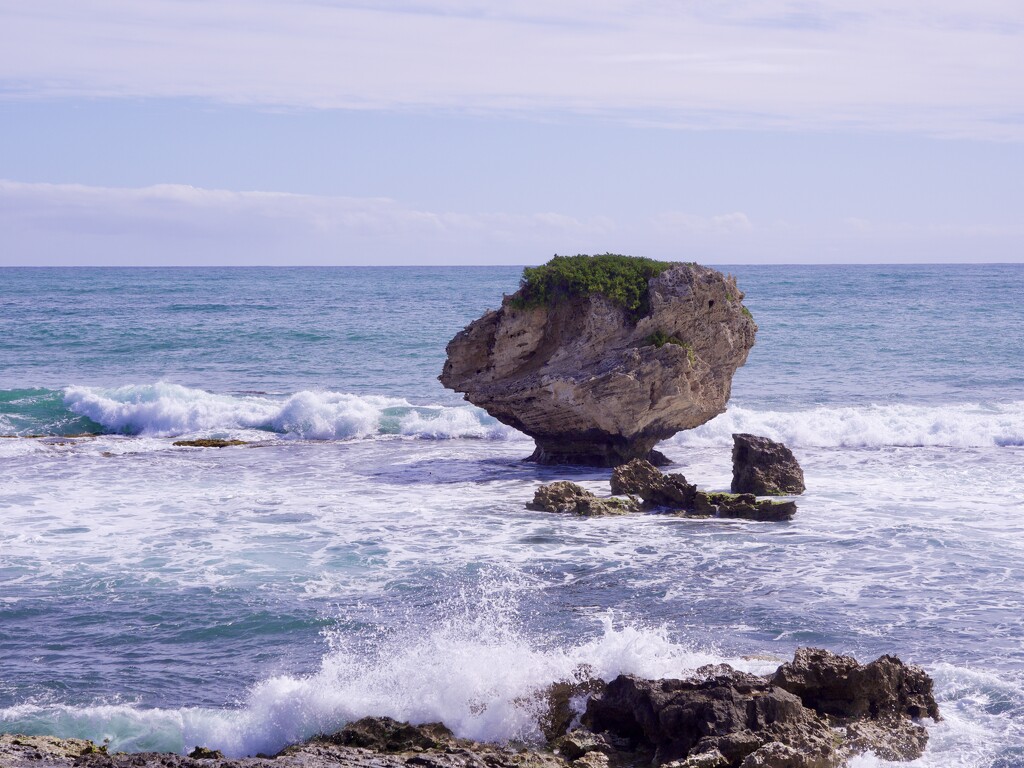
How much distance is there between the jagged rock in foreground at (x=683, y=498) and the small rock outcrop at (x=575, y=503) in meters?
0.44

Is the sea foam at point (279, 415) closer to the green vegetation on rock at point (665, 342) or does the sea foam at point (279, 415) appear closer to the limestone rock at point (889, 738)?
the green vegetation on rock at point (665, 342)

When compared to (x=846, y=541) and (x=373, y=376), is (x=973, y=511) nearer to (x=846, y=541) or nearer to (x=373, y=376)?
(x=846, y=541)

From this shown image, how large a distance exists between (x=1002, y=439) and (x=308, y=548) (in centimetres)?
1628

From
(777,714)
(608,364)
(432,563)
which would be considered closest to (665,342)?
(608,364)

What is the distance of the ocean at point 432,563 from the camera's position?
9820mm

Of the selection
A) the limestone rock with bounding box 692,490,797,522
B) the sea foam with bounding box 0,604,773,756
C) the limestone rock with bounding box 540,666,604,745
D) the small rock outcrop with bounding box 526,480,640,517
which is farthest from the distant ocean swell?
the limestone rock with bounding box 540,666,604,745

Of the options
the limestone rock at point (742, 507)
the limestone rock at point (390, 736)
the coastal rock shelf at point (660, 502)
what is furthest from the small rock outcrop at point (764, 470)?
the limestone rock at point (390, 736)

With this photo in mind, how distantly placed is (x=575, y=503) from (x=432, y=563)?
352 centimetres

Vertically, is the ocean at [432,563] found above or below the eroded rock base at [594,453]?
below

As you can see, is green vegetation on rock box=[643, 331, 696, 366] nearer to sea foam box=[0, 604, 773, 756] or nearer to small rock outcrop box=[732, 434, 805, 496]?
small rock outcrop box=[732, 434, 805, 496]

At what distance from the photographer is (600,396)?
19547 mm

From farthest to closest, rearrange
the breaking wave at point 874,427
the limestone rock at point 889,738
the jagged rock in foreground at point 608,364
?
the breaking wave at point 874,427 → the jagged rock in foreground at point 608,364 → the limestone rock at point 889,738

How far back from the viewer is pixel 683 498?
1733cm

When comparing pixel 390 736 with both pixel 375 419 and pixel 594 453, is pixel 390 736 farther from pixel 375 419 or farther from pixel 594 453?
pixel 375 419
